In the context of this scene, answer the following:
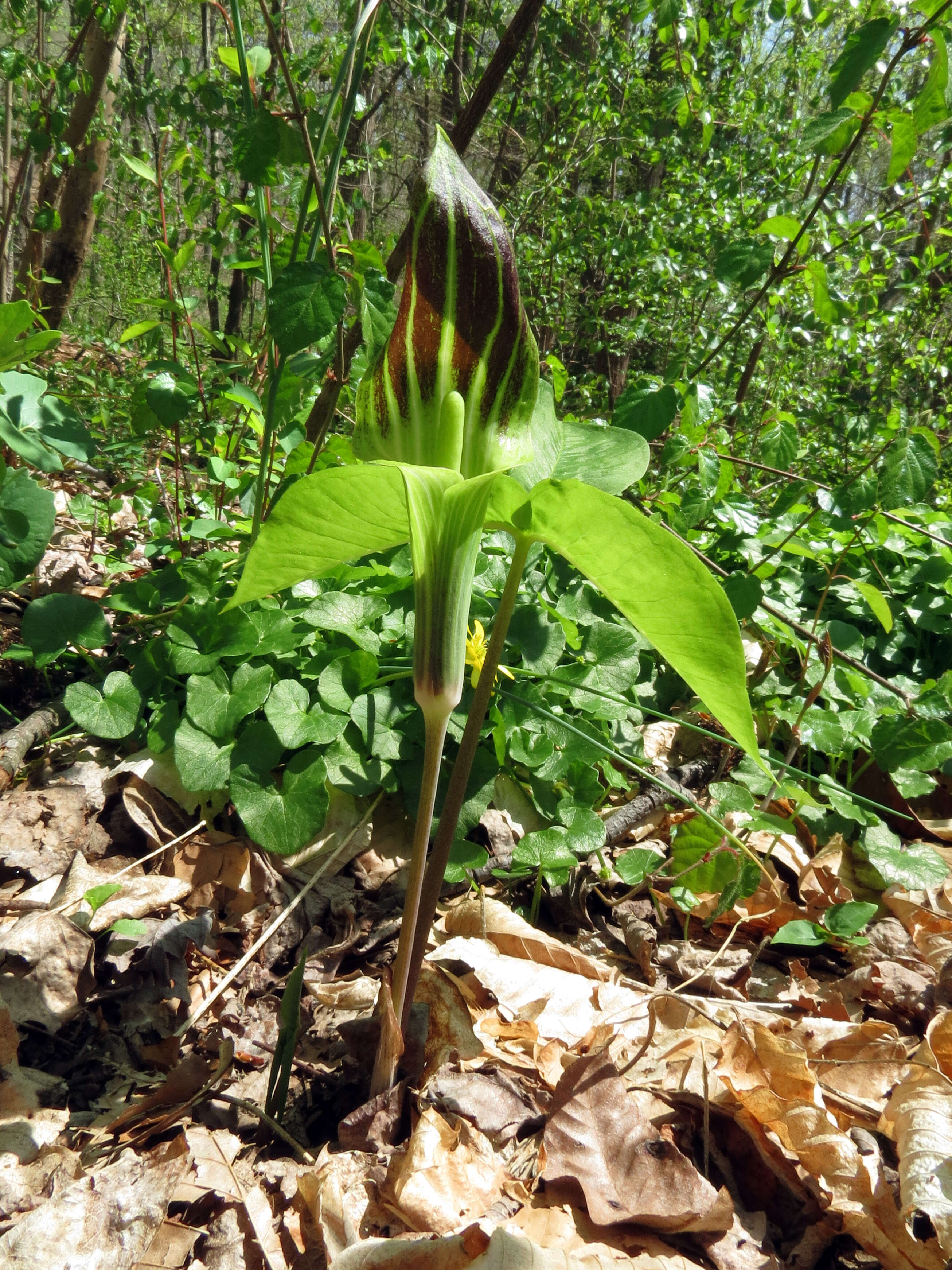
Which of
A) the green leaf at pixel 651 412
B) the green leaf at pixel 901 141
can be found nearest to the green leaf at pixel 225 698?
the green leaf at pixel 651 412

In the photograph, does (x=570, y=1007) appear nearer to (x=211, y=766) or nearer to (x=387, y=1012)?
(x=387, y=1012)

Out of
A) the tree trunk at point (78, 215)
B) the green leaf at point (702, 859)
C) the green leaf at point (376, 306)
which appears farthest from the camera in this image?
the tree trunk at point (78, 215)

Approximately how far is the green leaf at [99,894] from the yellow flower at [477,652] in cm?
72

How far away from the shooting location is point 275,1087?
1027mm

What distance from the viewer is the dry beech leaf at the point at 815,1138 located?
0.93 meters

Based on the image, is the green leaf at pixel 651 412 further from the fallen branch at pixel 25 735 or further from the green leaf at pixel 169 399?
the fallen branch at pixel 25 735

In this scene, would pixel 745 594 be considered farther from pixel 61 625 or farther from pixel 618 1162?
pixel 61 625

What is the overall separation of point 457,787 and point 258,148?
1.27 metres

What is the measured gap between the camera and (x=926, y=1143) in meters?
1.04

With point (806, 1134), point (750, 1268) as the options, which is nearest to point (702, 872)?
point (806, 1134)

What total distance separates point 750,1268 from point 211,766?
Answer: 43.9 inches

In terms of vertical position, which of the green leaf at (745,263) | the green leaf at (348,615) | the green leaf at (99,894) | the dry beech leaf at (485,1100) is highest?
the green leaf at (745,263)

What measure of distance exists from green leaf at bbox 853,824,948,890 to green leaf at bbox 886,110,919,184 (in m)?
1.39

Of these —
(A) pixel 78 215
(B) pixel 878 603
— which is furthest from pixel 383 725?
(A) pixel 78 215
